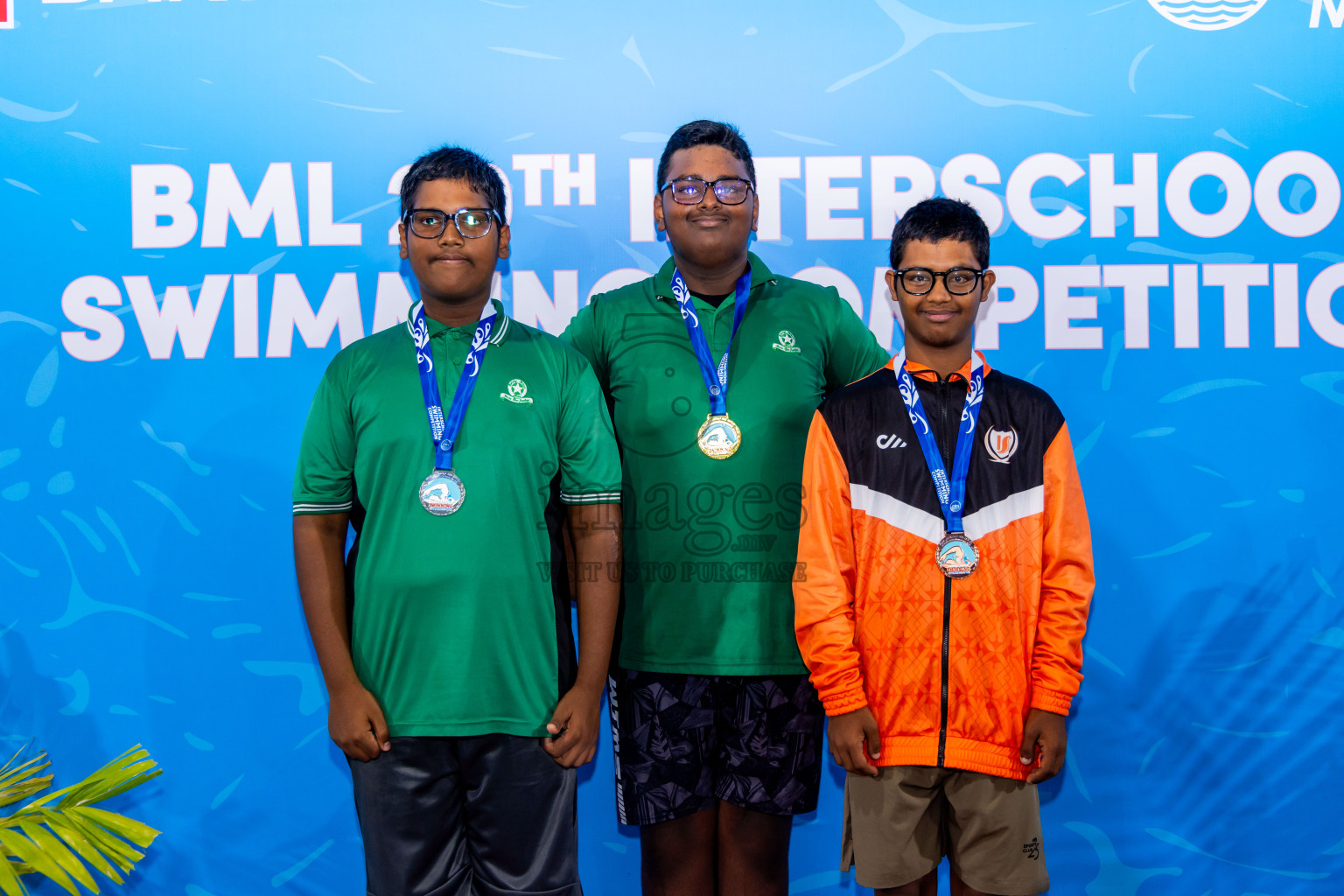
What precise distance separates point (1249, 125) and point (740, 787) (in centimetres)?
250

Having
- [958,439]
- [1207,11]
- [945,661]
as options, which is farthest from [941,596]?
[1207,11]

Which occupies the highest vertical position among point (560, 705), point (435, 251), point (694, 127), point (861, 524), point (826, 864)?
point (694, 127)

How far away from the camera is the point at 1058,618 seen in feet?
6.69

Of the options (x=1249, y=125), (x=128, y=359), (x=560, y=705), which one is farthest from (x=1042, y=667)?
(x=128, y=359)

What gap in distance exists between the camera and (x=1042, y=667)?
6.70 feet

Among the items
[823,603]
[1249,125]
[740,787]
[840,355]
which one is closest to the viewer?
[823,603]

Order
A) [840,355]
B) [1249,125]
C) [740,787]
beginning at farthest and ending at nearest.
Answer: [1249,125]
[840,355]
[740,787]

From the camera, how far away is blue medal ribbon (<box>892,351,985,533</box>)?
207 cm

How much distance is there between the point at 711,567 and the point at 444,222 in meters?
1.00

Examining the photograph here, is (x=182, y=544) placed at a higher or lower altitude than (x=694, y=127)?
lower

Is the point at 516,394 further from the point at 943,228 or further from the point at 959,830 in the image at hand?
the point at 959,830

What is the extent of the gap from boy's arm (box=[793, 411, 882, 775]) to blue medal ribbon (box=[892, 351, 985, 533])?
19 centimetres

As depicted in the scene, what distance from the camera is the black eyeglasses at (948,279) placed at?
2131mm

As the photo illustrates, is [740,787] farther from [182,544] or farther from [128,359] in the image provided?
[128,359]
